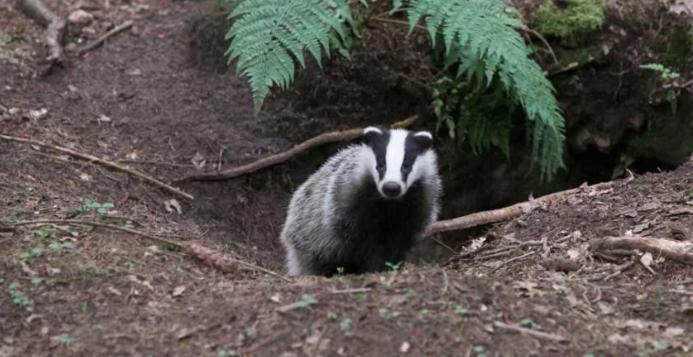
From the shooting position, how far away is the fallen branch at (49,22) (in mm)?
6691

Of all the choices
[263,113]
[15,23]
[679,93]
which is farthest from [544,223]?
[15,23]

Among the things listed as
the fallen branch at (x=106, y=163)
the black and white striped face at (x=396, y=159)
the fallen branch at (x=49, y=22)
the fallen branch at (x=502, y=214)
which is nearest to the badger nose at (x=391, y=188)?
the black and white striped face at (x=396, y=159)

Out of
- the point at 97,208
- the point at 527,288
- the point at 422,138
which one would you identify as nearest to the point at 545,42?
the point at 422,138

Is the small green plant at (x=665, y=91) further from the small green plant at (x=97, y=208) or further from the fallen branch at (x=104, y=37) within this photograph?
the fallen branch at (x=104, y=37)

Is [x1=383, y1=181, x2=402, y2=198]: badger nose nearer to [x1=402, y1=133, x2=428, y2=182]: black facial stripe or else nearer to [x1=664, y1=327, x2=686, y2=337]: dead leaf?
[x1=402, y1=133, x2=428, y2=182]: black facial stripe

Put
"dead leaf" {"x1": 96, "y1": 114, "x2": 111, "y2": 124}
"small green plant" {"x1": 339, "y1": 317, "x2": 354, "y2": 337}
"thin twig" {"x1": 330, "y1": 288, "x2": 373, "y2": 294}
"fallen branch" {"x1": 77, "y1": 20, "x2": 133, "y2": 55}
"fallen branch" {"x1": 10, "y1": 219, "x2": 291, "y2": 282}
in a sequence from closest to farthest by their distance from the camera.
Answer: "small green plant" {"x1": 339, "y1": 317, "x2": 354, "y2": 337} < "thin twig" {"x1": 330, "y1": 288, "x2": 373, "y2": 294} < "fallen branch" {"x1": 10, "y1": 219, "x2": 291, "y2": 282} < "dead leaf" {"x1": 96, "y1": 114, "x2": 111, "y2": 124} < "fallen branch" {"x1": 77, "y1": 20, "x2": 133, "y2": 55}

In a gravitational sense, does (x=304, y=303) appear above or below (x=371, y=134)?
below

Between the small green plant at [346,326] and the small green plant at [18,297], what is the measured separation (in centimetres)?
133

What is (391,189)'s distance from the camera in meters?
4.84

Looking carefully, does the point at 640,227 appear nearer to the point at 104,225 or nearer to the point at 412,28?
the point at 412,28

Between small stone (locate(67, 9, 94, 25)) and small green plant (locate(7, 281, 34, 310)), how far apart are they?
12.8ft

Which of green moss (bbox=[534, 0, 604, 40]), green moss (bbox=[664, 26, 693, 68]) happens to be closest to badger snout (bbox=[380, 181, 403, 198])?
green moss (bbox=[534, 0, 604, 40])

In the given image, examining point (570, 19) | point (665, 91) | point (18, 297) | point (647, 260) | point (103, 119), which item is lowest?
point (647, 260)

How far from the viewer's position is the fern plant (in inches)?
218
